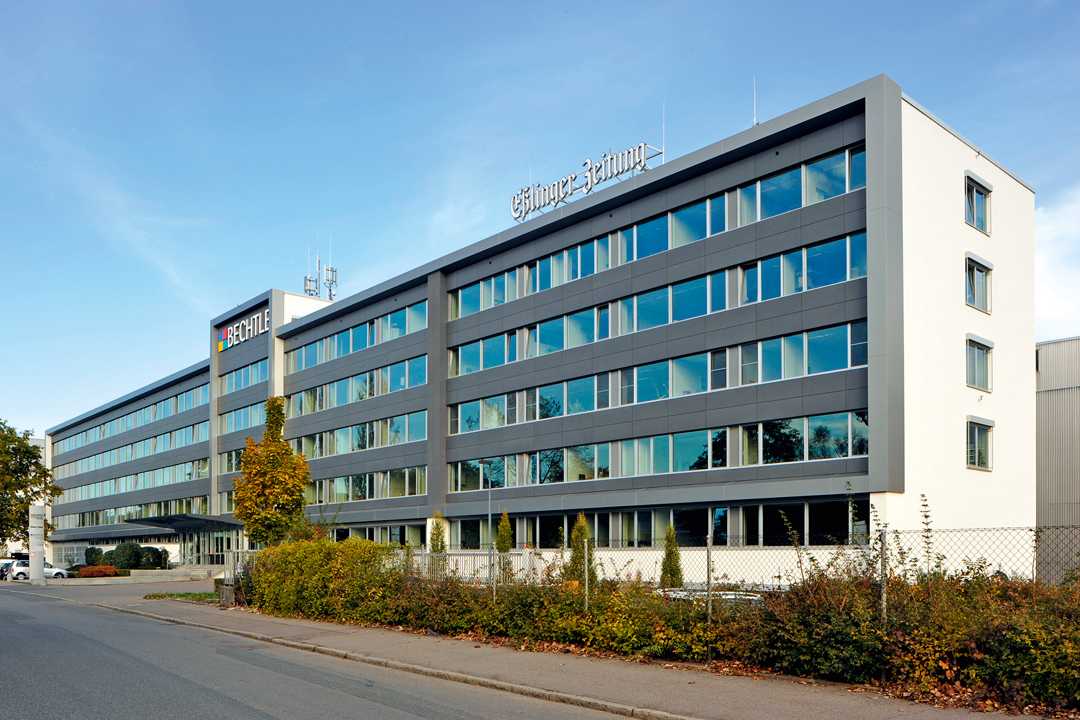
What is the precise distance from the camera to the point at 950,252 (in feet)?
111

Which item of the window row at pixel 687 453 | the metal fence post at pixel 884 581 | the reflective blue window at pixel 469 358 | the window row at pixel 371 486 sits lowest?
the window row at pixel 371 486

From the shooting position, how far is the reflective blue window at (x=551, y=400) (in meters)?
43.5

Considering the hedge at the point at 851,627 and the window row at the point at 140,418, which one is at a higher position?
the window row at the point at 140,418

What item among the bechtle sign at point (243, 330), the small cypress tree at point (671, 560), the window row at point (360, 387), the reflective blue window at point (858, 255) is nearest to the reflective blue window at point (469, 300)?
the window row at point (360, 387)

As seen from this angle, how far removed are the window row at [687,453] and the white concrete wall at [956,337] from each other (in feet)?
7.52

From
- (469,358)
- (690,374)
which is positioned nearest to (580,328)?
(690,374)

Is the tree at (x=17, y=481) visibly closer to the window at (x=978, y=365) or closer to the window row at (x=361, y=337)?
the window row at (x=361, y=337)

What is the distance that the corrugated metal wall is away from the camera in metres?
40.6

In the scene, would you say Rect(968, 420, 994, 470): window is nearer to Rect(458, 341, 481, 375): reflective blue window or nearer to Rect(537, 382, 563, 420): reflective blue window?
Rect(537, 382, 563, 420): reflective blue window

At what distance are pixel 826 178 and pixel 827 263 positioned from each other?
2.82 metres

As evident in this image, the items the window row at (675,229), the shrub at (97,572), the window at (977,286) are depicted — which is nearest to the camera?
the window row at (675,229)

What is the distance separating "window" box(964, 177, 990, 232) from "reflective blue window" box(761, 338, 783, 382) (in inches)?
310

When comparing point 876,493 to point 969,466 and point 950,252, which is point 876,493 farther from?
point 950,252

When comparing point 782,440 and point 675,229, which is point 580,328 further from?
point 782,440
